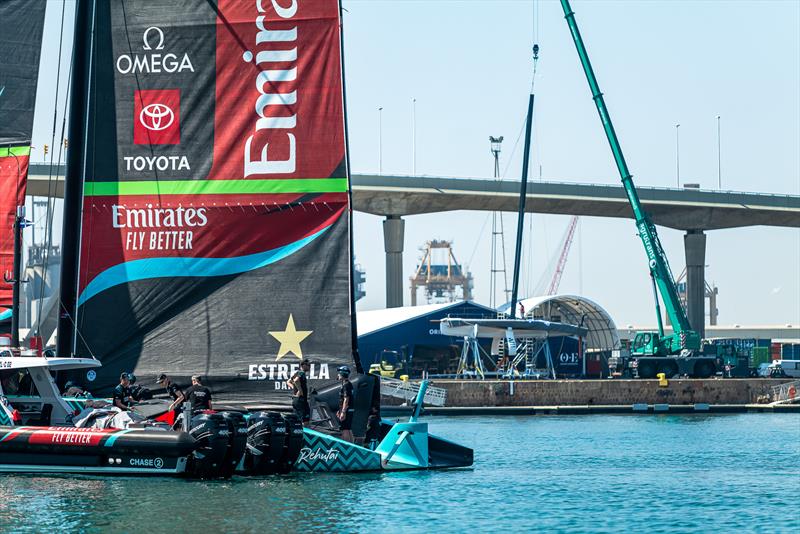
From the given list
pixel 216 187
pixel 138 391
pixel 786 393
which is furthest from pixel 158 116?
pixel 786 393

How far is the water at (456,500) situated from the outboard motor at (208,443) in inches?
13.3

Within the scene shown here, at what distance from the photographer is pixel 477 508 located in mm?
21250

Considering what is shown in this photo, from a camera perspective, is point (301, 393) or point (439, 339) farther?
point (439, 339)

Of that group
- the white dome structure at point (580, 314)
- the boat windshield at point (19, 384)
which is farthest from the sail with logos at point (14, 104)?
the white dome structure at point (580, 314)

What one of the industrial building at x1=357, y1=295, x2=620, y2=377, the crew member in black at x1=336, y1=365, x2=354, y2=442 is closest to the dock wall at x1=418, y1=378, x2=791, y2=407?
the industrial building at x1=357, y1=295, x2=620, y2=377

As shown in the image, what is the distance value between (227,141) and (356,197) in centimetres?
6386

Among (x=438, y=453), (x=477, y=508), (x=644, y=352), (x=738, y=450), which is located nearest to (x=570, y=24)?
(x=644, y=352)

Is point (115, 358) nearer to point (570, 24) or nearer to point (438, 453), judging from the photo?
point (438, 453)

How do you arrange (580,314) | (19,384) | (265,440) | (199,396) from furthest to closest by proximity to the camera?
(580,314) < (19,384) < (199,396) < (265,440)

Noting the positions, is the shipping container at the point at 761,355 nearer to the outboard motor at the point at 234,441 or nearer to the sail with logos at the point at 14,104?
the sail with logos at the point at 14,104

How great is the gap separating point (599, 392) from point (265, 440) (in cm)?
3536

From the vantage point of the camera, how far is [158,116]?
23.9 m

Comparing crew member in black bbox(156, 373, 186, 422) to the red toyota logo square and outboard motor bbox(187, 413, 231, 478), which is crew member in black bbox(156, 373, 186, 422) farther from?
the red toyota logo square

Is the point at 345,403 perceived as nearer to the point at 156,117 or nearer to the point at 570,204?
the point at 156,117
